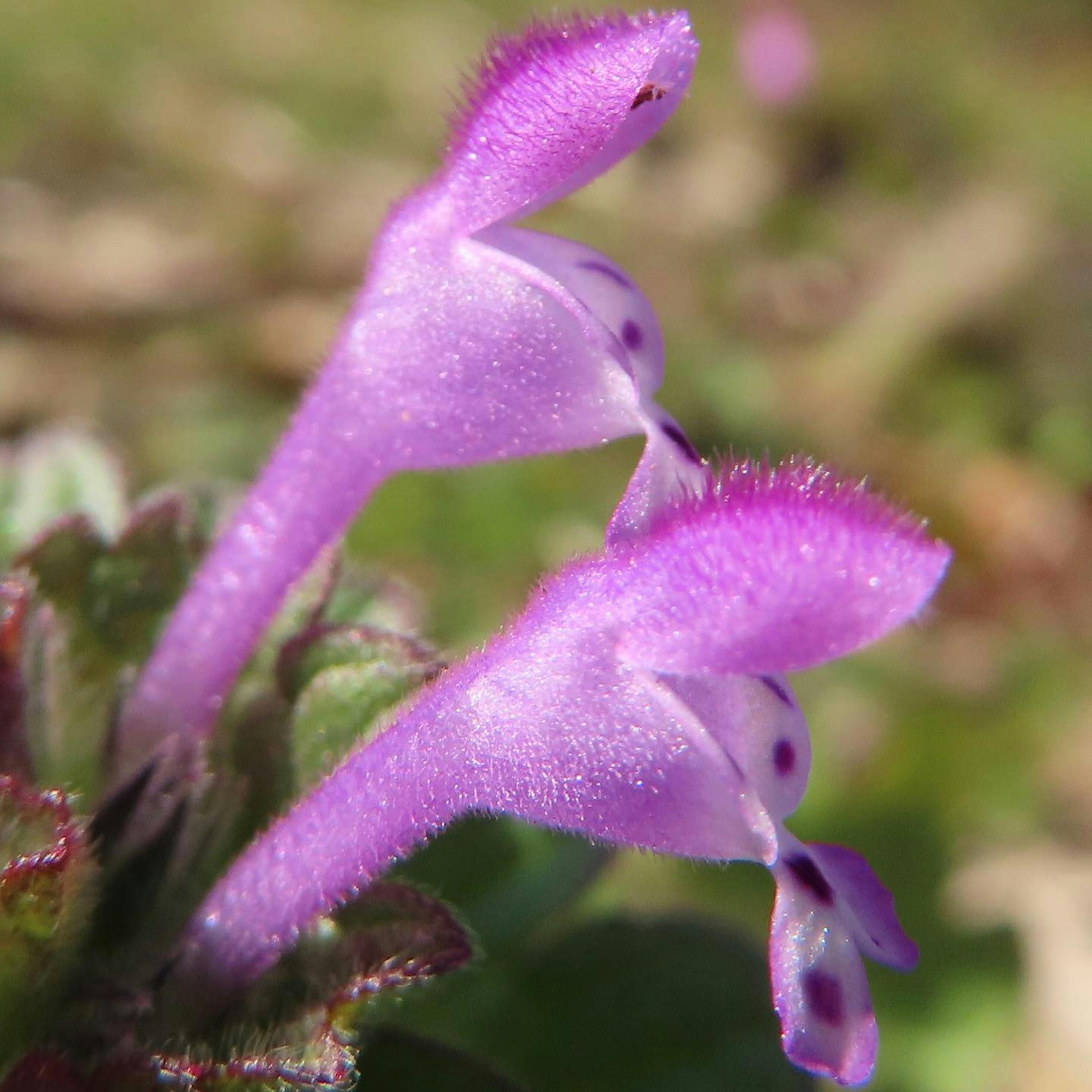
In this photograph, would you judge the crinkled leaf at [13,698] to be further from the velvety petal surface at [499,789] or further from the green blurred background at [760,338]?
the green blurred background at [760,338]

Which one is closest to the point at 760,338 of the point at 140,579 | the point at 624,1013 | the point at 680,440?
the point at 624,1013

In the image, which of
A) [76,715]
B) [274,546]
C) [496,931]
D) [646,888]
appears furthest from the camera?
[646,888]

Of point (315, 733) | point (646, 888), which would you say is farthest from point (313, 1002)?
point (646, 888)

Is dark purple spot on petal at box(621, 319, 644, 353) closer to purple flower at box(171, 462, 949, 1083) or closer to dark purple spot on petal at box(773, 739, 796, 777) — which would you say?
purple flower at box(171, 462, 949, 1083)

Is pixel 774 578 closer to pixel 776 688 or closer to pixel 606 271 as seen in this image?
pixel 776 688

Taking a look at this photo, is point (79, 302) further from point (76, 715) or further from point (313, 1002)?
point (313, 1002)
